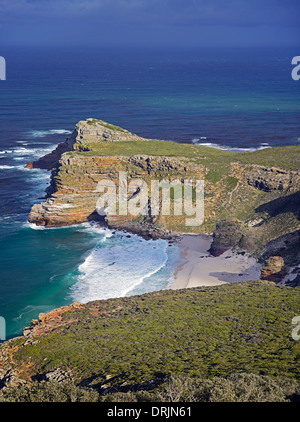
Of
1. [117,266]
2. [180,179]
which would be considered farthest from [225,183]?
[117,266]

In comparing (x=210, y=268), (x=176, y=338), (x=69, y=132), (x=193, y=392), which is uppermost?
(x=69, y=132)

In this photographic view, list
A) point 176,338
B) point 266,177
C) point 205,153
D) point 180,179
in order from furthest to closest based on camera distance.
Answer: point 205,153 < point 180,179 < point 266,177 < point 176,338

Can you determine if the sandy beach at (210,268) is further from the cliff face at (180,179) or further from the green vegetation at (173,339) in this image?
the green vegetation at (173,339)

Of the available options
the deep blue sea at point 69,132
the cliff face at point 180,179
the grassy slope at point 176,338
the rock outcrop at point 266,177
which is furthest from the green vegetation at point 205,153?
the grassy slope at point 176,338

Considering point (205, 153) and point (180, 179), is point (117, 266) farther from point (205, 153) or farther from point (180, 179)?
point (205, 153)

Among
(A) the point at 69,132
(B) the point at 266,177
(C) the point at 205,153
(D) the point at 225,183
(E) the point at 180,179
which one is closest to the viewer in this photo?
(B) the point at 266,177

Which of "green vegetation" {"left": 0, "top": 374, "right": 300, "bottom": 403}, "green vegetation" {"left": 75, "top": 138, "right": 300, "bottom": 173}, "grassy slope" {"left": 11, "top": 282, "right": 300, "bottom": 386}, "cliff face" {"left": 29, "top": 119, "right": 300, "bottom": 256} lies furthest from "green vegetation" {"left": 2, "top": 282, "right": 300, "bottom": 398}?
"green vegetation" {"left": 75, "top": 138, "right": 300, "bottom": 173}

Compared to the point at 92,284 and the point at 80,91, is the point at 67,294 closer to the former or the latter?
the point at 92,284

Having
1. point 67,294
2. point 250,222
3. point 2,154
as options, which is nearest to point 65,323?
point 67,294
